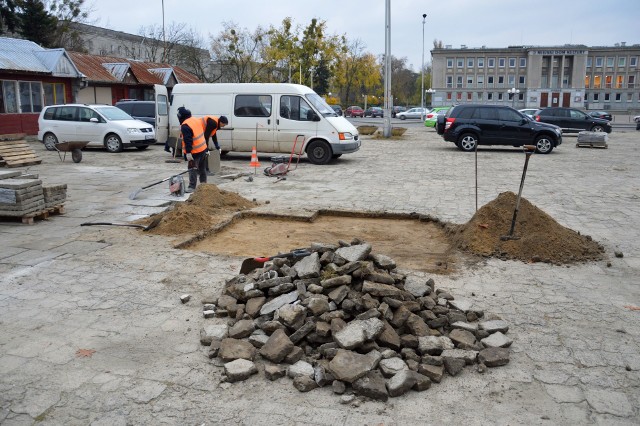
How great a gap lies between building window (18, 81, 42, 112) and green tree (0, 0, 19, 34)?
60.0 ft

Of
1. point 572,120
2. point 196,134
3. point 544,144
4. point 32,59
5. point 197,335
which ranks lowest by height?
point 197,335

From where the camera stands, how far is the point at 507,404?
3.75 meters

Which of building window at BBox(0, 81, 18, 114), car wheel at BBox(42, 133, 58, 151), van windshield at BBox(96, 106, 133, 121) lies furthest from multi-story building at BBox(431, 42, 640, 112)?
car wheel at BBox(42, 133, 58, 151)

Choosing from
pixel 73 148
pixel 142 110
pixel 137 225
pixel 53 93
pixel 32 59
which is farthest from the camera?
pixel 53 93

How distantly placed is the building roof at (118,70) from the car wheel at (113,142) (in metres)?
11.2

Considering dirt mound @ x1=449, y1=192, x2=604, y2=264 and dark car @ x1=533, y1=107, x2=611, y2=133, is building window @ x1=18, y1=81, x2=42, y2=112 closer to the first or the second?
dirt mound @ x1=449, y1=192, x2=604, y2=264

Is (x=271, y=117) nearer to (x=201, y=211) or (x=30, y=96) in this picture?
(x=201, y=211)

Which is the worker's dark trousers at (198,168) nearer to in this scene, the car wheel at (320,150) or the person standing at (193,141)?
the person standing at (193,141)

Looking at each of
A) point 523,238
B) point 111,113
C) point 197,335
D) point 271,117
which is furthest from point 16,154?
point 523,238

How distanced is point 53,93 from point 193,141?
20.2 m

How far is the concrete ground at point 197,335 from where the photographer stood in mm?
3674

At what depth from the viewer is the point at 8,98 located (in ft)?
82.0

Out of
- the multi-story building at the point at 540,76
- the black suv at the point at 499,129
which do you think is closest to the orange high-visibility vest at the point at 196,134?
the black suv at the point at 499,129

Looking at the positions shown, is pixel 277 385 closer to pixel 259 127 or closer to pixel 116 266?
pixel 116 266
